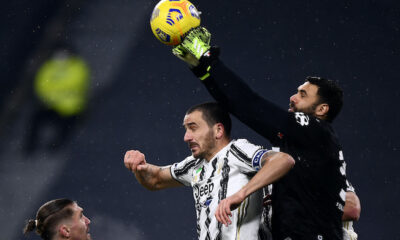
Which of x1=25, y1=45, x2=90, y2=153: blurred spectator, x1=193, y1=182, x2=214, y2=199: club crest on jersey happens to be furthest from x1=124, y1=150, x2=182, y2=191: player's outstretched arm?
x1=25, y1=45, x2=90, y2=153: blurred spectator

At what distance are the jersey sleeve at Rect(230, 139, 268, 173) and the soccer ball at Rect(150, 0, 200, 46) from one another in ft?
2.31

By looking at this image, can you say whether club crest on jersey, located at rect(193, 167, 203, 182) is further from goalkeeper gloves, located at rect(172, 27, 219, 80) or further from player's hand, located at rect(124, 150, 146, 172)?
goalkeeper gloves, located at rect(172, 27, 219, 80)

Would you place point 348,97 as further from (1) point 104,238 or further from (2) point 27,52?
(2) point 27,52

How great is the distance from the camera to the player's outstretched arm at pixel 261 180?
2.45m

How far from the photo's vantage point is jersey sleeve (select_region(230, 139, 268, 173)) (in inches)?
107

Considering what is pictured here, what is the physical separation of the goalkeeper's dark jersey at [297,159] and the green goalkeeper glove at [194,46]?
12 cm

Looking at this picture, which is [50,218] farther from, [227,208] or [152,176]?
[227,208]

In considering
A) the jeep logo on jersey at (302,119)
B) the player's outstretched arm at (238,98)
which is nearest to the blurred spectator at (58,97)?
the player's outstretched arm at (238,98)

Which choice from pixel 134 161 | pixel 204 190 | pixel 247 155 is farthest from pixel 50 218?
pixel 247 155

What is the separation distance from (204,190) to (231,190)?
0.70 feet

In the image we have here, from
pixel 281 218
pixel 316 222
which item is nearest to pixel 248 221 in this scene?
pixel 281 218

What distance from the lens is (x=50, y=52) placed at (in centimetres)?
798

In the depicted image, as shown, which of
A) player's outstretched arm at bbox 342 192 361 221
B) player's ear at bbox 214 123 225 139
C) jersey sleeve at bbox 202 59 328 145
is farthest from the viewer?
player's outstretched arm at bbox 342 192 361 221

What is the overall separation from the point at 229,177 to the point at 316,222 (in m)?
0.55
